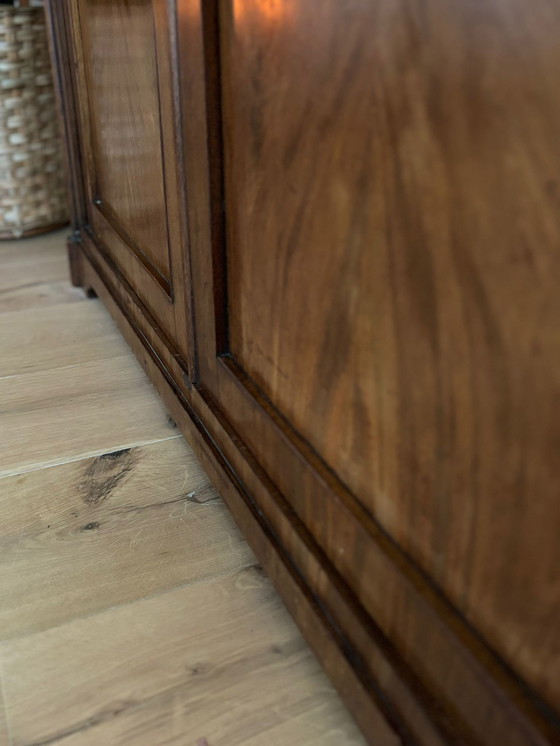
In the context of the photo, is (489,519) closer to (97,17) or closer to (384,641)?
(384,641)

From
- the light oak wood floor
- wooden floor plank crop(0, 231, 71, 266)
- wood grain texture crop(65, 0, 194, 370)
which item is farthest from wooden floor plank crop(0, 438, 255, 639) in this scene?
wooden floor plank crop(0, 231, 71, 266)

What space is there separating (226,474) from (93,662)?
0.20 m

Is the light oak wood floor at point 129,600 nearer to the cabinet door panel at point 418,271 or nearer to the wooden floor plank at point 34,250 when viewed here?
the cabinet door panel at point 418,271

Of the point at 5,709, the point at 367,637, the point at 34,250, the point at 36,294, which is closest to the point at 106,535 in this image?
the point at 5,709

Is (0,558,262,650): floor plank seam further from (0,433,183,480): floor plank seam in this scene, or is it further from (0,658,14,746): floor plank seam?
(0,433,183,480): floor plank seam

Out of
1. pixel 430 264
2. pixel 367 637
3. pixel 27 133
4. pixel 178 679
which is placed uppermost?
pixel 430 264

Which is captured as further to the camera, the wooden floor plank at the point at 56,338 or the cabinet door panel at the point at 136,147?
the wooden floor plank at the point at 56,338

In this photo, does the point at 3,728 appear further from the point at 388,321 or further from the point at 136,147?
the point at 136,147

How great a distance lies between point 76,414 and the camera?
0.94 metres

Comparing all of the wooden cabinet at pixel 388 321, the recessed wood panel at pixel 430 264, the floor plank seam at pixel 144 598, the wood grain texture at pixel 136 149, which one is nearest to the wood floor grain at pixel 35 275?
A: the wood grain texture at pixel 136 149

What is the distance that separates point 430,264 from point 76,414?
2.21ft

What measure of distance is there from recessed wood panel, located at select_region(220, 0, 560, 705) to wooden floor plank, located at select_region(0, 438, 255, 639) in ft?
0.78

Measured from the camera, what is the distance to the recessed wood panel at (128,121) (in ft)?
2.53

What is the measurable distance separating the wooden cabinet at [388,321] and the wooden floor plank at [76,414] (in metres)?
0.21
